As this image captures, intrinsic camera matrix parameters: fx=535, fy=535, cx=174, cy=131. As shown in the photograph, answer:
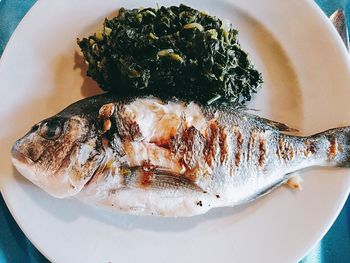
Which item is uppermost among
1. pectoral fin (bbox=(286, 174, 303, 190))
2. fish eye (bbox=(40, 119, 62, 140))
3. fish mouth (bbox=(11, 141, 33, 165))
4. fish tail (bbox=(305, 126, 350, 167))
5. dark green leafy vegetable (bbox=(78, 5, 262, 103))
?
dark green leafy vegetable (bbox=(78, 5, 262, 103))

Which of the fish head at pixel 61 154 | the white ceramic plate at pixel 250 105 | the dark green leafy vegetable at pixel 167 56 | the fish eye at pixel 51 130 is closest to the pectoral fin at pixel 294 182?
the white ceramic plate at pixel 250 105

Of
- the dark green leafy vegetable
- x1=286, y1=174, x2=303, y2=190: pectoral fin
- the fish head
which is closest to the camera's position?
the fish head

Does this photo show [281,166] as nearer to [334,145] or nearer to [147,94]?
[334,145]

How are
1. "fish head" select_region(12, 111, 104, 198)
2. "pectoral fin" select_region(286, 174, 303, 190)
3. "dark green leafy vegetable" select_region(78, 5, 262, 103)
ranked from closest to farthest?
"fish head" select_region(12, 111, 104, 198) → "dark green leafy vegetable" select_region(78, 5, 262, 103) → "pectoral fin" select_region(286, 174, 303, 190)

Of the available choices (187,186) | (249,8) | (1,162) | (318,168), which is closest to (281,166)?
(318,168)

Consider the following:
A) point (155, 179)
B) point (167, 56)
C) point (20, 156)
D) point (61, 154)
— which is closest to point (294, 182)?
point (155, 179)

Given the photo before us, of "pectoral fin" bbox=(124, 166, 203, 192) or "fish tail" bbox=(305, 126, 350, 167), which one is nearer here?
"pectoral fin" bbox=(124, 166, 203, 192)

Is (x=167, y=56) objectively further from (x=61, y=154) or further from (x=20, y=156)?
(x=20, y=156)

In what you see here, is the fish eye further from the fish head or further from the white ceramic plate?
the white ceramic plate

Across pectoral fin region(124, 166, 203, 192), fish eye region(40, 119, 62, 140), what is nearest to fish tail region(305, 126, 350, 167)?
pectoral fin region(124, 166, 203, 192)
